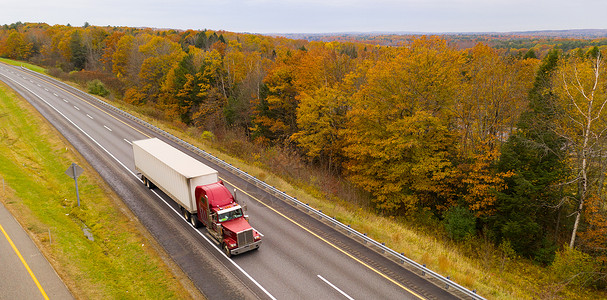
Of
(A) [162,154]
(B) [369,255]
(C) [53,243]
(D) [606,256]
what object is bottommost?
(D) [606,256]

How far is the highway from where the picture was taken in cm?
1407

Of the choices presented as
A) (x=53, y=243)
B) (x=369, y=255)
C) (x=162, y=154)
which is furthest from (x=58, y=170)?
(x=369, y=255)

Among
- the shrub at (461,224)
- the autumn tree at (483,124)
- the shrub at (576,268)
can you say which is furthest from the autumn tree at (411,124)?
the shrub at (576,268)

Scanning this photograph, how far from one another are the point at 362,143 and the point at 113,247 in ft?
68.7

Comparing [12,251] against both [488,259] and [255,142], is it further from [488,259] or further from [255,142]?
[255,142]

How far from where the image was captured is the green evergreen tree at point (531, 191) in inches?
853

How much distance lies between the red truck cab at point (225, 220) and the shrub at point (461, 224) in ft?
49.2

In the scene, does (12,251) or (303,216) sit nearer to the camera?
(12,251)

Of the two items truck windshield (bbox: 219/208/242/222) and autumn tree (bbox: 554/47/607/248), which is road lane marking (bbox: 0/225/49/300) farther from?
autumn tree (bbox: 554/47/607/248)

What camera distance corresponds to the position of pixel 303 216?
20594mm

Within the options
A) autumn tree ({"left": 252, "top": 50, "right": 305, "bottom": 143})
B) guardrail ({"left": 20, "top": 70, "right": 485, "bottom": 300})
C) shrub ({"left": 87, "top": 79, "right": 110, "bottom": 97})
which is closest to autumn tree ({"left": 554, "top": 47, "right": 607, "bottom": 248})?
guardrail ({"left": 20, "top": 70, "right": 485, "bottom": 300})

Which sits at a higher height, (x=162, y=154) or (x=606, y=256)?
(x=162, y=154)

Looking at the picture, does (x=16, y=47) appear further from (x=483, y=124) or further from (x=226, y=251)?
(x=483, y=124)

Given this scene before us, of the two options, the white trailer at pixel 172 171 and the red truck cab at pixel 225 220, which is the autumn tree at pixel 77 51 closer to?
the white trailer at pixel 172 171
